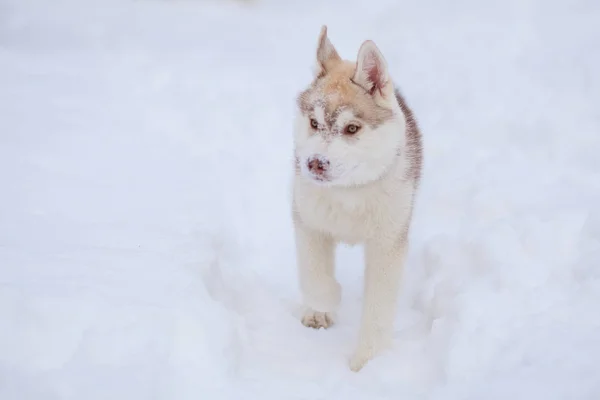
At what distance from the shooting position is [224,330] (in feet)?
9.73

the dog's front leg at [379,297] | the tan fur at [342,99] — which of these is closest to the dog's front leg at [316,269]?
the dog's front leg at [379,297]

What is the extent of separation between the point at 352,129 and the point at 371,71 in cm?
35

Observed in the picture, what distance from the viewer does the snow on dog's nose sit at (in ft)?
9.12

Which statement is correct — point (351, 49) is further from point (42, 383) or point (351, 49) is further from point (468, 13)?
point (42, 383)

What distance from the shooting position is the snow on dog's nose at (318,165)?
278cm

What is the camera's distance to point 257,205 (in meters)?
4.66

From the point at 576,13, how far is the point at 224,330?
217 inches

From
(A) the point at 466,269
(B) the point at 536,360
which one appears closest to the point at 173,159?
(A) the point at 466,269

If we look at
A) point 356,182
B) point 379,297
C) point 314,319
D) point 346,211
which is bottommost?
point 314,319

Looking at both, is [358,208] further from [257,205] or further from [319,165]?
[257,205]

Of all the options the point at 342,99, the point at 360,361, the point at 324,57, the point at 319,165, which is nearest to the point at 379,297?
Answer: the point at 360,361

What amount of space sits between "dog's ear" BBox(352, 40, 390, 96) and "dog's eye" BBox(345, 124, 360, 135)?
26cm

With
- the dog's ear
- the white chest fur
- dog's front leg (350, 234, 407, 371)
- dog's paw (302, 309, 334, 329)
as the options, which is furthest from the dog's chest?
dog's paw (302, 309, 334, 329)

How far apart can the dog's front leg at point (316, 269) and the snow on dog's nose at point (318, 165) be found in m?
0.62
